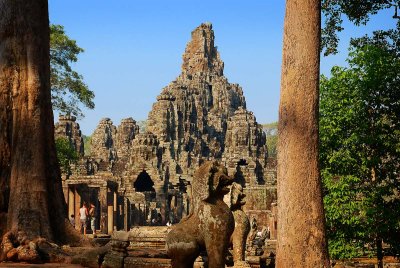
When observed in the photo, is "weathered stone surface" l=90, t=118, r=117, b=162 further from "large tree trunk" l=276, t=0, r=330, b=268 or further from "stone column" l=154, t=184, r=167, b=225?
"large tree trunk" l=276, t=0, r=330, b=268

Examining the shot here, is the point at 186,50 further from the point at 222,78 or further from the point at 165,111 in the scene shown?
the point at 165,111

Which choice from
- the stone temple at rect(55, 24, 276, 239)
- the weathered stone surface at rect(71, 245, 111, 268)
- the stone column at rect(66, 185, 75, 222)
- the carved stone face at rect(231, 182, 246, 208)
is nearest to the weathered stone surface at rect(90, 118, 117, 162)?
the stone temple at rect(55, 24, 276, 239)

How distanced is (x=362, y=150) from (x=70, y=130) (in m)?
36.1

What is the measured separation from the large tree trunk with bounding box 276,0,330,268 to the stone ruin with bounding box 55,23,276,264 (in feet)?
62.5

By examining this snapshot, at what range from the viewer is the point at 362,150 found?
1684 centimetres

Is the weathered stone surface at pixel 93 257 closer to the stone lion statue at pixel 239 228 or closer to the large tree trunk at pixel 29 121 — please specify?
the large tree trunk at pixel 29 121

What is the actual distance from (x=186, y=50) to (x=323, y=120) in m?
63.7

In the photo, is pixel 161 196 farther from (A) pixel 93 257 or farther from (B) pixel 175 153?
(A) pixel 93 257

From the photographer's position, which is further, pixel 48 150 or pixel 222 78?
pixel 222 78

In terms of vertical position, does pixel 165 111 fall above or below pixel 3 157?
above

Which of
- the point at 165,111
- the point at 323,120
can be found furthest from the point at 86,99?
the point at 165,111

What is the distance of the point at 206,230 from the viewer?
7.05 metres

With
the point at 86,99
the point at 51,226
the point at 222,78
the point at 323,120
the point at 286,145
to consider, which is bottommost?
the point at 51,226

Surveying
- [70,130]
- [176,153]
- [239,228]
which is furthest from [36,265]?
[176,153]
